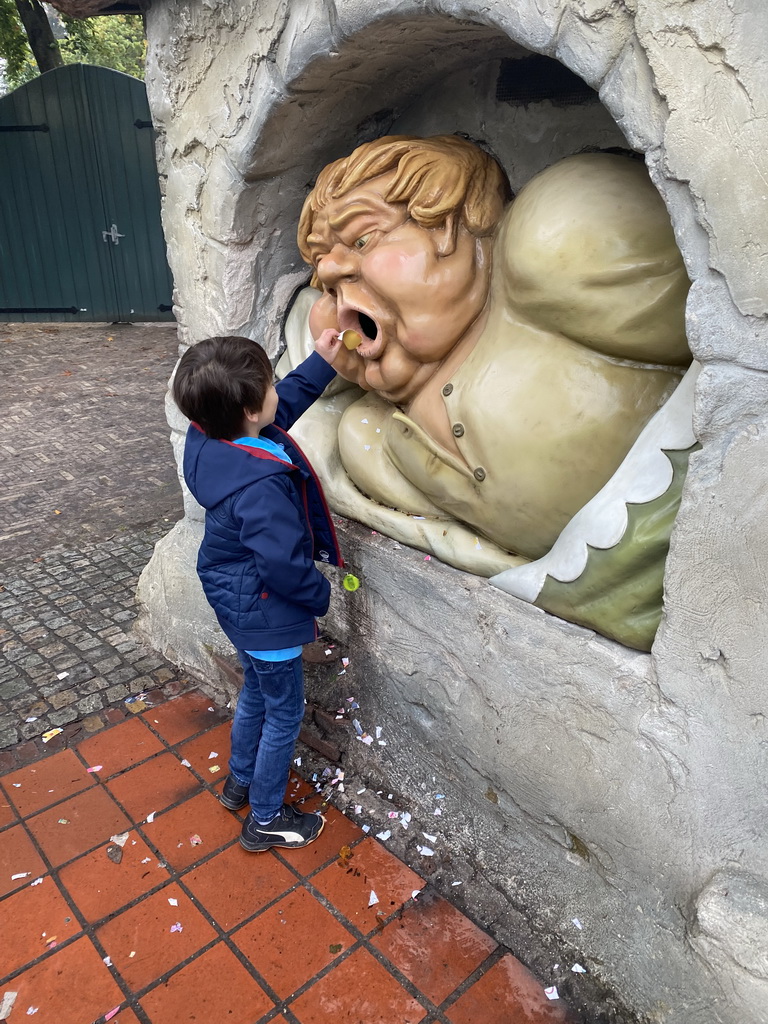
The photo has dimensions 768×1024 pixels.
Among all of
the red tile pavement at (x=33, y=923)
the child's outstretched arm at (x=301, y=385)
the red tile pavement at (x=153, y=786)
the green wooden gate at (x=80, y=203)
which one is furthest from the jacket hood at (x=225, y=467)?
the green wooden gate at (x=80, y=203)

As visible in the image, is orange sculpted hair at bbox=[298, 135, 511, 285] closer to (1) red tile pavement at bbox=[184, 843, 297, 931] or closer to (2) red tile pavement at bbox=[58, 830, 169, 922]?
(1) red tile pavement at bbox=[184, 843, 297, 931]

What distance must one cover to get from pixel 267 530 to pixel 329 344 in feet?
1.92

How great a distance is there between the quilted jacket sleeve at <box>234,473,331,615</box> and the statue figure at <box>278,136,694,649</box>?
388mm

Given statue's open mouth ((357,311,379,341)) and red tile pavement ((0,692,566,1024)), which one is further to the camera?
statue's open mouth ((357,311,379,341))

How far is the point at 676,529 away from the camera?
1.55 m

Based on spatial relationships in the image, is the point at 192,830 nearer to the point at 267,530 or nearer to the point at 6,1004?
the point at 6,1004

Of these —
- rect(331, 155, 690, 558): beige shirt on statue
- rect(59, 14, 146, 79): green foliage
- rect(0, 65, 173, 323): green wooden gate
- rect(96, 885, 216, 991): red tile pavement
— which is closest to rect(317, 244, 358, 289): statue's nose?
rect(331, 155, 690, 558): beige shirt on statue

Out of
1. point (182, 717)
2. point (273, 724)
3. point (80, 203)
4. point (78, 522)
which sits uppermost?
point (80, 203)

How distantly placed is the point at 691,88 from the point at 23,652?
124 inches

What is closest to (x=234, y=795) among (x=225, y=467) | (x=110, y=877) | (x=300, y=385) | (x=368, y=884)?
(x=110, y=877)

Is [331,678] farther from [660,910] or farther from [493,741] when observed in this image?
[660,910]

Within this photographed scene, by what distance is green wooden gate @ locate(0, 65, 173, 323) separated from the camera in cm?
910

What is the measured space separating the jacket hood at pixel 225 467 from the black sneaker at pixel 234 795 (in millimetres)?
971

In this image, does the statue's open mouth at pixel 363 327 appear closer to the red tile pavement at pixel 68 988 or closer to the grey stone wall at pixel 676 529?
the grey stone wall at pixel 676 529
